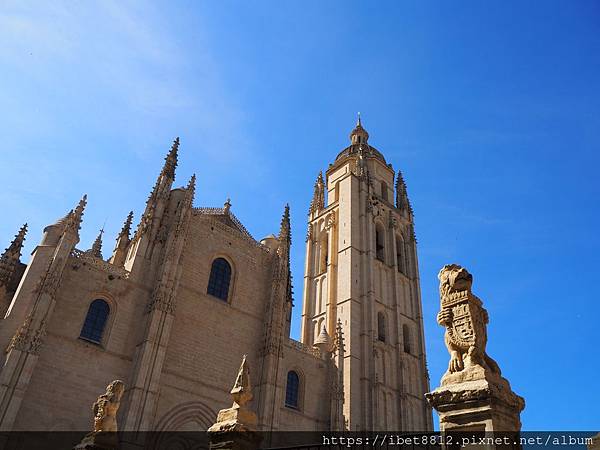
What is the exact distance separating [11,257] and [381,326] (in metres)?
25.0

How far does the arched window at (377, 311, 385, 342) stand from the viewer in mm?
34562

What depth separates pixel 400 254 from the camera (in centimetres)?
4094

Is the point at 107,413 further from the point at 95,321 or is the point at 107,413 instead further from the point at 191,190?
the point at 191,190

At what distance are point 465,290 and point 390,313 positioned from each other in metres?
31.8

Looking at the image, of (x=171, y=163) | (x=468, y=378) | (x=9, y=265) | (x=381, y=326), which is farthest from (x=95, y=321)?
(x=381, y=326)

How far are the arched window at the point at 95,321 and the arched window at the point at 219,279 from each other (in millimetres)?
5106

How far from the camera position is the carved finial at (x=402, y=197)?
44456 mm

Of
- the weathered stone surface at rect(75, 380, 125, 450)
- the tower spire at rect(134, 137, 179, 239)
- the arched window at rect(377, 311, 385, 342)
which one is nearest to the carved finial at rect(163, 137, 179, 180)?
the tower spire at rect(134, 137, 179, 239)

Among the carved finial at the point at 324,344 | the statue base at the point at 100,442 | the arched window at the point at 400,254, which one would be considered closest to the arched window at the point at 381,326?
the arched window at the point at 400,254

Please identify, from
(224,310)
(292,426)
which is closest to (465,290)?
(224,310)

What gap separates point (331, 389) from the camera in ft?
82.8

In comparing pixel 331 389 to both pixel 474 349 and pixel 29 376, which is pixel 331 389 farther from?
pixel 474 349

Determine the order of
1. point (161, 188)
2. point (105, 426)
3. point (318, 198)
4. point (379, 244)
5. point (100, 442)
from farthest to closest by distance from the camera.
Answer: point (318, 198), point (379, 244), point (161, 188), point (105, 426), point (100, 442)

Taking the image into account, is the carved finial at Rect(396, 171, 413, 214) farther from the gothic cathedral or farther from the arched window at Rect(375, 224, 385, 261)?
the gothic cathedral
